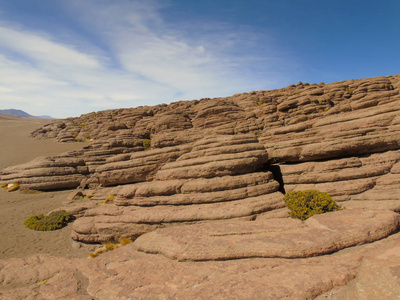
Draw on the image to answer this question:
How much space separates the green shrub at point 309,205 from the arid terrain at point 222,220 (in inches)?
28.8

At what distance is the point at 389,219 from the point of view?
8984 millimetres

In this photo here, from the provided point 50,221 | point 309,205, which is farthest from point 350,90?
point 50,221

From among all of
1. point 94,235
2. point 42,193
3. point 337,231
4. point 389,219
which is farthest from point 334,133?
point 42,193

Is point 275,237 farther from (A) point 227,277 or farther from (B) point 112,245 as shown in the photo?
(B) point 112,245

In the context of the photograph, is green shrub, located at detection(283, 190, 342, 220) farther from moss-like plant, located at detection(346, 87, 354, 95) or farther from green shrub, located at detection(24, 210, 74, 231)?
moss-like plant, located at detection(346, 87, 354, 95)

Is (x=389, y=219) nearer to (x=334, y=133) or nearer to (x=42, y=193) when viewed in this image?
(x=334, y=133)

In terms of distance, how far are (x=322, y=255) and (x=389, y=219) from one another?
3891mm

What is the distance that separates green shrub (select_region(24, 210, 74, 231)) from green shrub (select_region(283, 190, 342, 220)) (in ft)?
63.2

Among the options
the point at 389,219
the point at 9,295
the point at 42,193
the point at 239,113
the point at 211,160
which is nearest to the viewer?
the point at 9,295

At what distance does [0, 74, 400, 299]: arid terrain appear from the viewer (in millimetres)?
6938

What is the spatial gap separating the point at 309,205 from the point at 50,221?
2129 cm

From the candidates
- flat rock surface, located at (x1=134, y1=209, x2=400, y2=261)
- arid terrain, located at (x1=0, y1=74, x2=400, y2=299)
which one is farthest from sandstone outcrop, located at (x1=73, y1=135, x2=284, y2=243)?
flat rock surface, located at (x1=134, y1=209, x2=400, y2=261)

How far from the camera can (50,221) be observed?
19188 mm

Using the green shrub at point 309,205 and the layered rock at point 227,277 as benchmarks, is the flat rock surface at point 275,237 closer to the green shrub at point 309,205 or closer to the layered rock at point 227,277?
the layered rock at point 227,277
